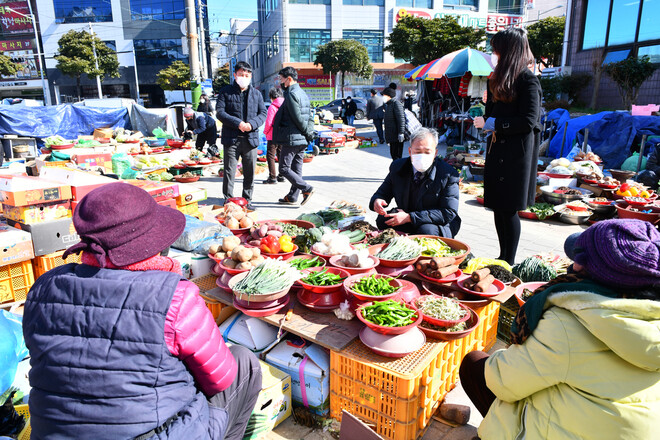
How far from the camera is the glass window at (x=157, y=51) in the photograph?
49969 mm

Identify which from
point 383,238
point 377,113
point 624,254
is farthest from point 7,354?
point 377,113

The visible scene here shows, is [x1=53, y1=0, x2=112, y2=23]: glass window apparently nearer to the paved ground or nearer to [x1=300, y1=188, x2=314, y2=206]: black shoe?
the paved ground

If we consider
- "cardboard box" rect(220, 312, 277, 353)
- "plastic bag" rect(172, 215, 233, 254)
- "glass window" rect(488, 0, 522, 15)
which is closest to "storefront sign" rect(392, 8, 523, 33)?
"glass window" rect(488, 0, 522, 15)

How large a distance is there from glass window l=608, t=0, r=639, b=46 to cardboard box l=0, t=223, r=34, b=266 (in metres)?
19.4

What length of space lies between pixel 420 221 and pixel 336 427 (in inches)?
75.5

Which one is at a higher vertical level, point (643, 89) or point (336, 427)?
point (643, 89)

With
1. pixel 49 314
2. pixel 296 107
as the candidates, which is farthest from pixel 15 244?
pixel 296 107

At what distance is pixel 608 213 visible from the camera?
6422 mm

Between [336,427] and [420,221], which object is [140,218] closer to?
[336,427]

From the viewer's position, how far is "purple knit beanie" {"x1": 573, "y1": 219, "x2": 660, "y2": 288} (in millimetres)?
1497

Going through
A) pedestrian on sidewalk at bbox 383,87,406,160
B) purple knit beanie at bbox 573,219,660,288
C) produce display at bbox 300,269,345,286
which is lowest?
produce display at bbox 300,269,345,286

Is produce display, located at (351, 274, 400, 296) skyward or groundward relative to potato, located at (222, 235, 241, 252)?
groundward

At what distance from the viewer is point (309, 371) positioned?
259cm

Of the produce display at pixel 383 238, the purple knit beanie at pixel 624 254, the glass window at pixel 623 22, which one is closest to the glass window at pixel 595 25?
the glass window at pixel 623 22
